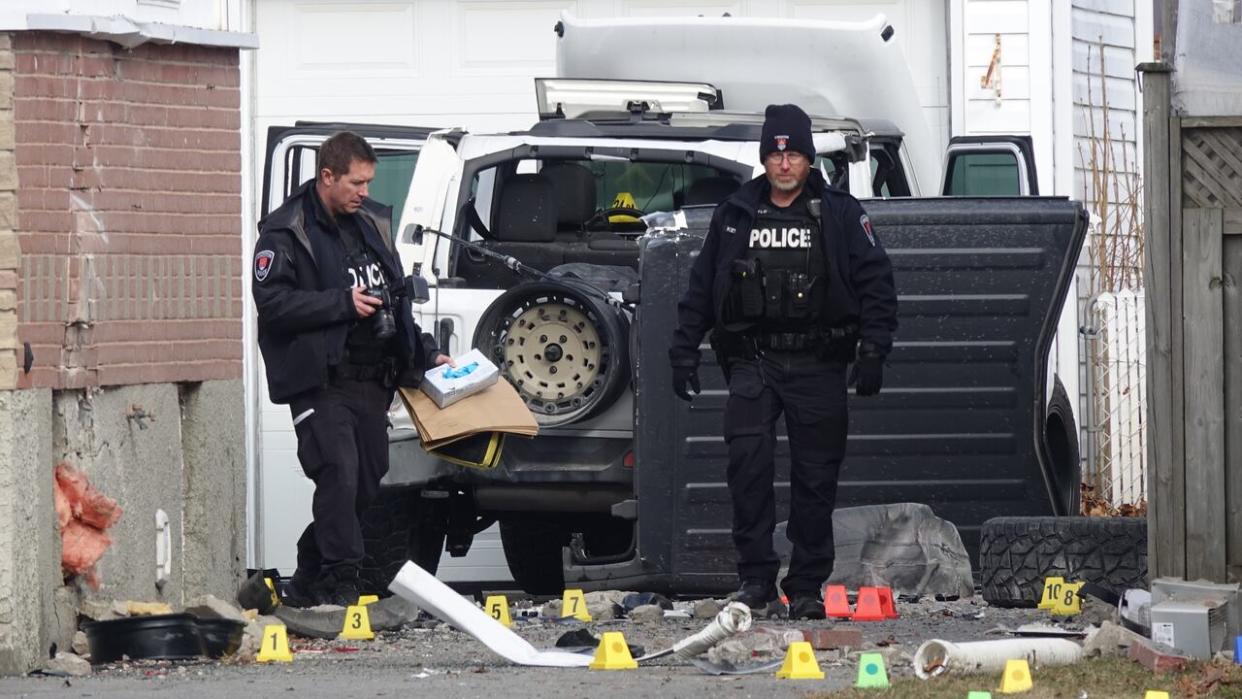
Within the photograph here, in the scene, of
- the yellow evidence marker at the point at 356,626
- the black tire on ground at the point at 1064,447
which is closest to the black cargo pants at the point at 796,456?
the yellow evidence marker at the point at 356,626

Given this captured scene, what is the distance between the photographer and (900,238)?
9.04 metres

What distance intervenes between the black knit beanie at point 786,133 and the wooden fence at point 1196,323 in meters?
1.61

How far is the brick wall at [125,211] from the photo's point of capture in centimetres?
707

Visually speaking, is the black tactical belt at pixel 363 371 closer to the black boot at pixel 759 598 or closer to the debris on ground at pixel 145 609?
the debris on ground at pixel 145 609

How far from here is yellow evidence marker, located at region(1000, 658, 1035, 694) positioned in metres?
5.90

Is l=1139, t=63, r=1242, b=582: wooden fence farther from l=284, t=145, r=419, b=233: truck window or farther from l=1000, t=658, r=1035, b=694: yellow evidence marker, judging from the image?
l=284, t=145, r=419, b=233: truck window

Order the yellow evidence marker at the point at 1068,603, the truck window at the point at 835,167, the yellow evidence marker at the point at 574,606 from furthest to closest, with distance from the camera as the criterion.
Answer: the truck window at the point at 835,167 < the yellow evidence marker at the point at 574,606 < the yellow evidence marker at the point at 1068,603

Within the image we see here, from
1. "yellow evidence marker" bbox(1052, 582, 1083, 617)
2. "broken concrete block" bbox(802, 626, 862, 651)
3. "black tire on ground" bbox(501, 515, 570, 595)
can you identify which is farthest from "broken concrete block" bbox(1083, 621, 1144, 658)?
"black tire on ground" bbox(501, 515, 570, 595)

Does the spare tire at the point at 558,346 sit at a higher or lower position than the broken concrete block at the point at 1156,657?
higher

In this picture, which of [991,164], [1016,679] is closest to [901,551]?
[991,164]

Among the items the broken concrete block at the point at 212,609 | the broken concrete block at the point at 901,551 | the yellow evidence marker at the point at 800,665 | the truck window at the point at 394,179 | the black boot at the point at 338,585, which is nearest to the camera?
the yellow evidence marker at the point at 800,665

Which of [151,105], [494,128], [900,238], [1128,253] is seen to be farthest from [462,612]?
[1128,253]

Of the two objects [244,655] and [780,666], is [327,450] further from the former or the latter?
[780,666]

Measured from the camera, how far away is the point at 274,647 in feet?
23.5
